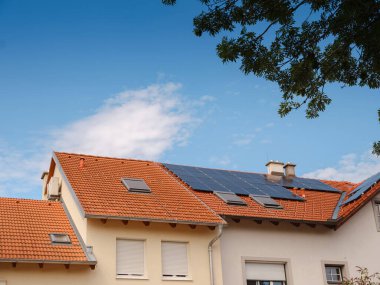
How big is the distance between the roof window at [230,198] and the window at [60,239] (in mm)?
5931

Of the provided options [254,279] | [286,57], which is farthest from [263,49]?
[254,279]

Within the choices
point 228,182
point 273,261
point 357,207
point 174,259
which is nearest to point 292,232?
point 273,261

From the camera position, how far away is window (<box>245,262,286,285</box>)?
19.4m

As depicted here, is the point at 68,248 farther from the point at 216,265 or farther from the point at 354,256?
the point at 354,256

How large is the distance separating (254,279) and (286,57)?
10.8m

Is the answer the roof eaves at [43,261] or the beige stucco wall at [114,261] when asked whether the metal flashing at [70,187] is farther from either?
the roof eaves at [43,261]

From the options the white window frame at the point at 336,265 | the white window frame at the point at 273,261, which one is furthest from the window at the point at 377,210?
the white window frame at the point at 273,261

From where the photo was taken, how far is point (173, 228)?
60.0 feet

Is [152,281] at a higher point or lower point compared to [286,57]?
lower

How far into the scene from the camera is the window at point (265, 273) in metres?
19.4

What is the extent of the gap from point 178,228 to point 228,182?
541cm

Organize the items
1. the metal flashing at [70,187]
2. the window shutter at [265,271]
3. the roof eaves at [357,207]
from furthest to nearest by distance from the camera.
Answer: the roof eaves at [357,207]
the window shutter at [265,271]
the metal flashing at [70,187]

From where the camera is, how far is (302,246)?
20422 mm

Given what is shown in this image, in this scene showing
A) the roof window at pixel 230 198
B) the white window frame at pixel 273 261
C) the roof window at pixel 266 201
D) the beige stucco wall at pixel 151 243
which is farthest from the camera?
the roof window at pixel 266 201
